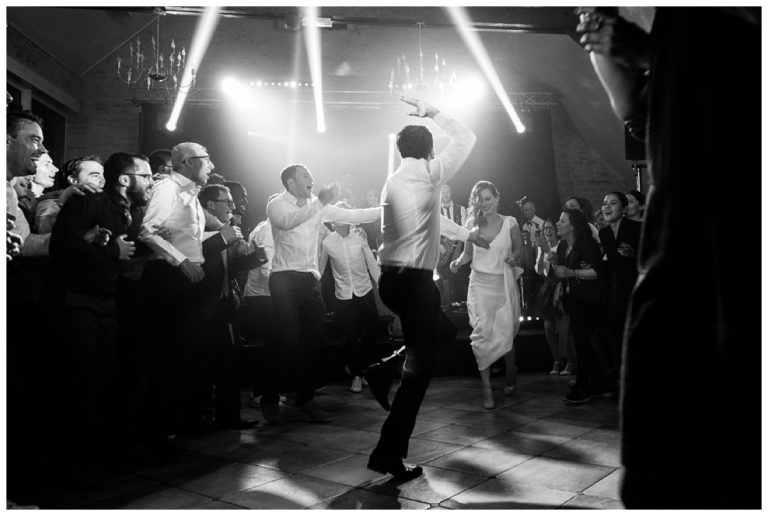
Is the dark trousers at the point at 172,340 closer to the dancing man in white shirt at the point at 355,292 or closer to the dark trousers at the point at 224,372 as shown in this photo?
the dark trousers at the point at 224,372

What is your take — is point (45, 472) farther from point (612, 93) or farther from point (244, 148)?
point (244, 148)

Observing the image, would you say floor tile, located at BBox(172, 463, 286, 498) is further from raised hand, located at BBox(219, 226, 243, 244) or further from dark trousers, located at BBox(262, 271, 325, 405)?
raised hand, located at BBox(219, 226, 243, 244)

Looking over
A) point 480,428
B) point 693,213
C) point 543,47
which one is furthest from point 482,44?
point 693,213

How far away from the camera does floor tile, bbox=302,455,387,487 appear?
8.21ft

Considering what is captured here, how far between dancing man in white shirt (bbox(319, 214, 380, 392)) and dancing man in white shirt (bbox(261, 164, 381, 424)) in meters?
1.11

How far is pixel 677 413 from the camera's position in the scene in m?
0.89

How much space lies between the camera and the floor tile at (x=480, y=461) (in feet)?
8.63

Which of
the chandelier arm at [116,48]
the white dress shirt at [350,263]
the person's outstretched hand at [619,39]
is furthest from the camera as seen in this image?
the chandelier arm at [116,48]

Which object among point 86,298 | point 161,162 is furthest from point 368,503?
point 161,162

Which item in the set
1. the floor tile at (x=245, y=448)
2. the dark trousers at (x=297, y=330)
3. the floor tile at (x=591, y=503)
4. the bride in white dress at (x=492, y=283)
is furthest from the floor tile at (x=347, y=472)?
the bride in white dress at (x=492, y=283)

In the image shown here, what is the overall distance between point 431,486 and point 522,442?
901 mm

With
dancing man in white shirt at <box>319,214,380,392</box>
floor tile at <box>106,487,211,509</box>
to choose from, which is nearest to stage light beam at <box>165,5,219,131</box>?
dancing man in white shirt at <box>319,214,380,392</box>

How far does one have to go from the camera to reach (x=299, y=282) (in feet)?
12.9

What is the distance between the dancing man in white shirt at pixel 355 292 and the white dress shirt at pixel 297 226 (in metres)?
1.19
